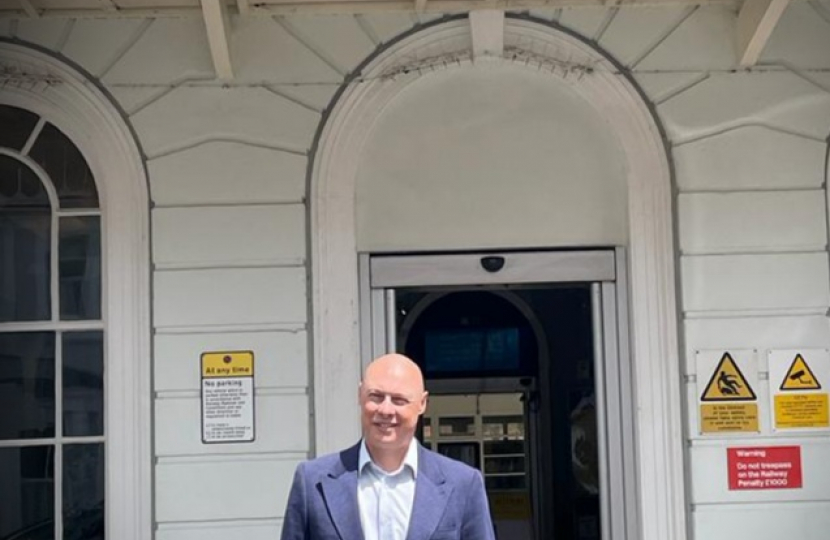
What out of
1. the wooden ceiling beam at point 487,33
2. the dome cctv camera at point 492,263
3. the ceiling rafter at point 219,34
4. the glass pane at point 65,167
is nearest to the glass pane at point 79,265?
the glass pane at point 65,167

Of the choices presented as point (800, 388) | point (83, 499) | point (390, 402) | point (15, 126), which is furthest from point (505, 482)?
point (390, 402)

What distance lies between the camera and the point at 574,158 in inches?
238

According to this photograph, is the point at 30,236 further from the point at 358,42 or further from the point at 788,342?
the point at 788,342

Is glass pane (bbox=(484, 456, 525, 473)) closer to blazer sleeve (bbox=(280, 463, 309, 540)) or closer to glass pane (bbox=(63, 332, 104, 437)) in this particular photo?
glass pane (bbox=(63, 332, 104, 437))

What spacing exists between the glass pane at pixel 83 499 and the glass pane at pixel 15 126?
1605 millimetres

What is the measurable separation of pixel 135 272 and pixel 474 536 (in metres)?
3.05

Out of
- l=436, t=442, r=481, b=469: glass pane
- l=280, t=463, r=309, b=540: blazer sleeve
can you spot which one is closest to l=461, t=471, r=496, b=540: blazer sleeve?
l=280, t=463, r=309, b=540: blazer sleeve

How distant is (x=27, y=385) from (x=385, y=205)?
81.6 inches

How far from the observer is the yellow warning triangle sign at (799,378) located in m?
5.82

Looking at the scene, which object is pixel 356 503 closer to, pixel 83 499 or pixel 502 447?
pixel 83 499

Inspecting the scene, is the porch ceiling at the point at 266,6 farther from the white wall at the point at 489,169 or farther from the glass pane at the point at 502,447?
the glass pane at the point at 502,447

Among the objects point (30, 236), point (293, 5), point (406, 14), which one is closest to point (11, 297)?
point (30, 236)

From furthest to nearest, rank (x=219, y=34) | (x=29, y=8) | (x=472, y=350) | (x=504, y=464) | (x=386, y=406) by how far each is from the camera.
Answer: (x=472, y=350) < (x=504, y=464) < (x=29, y=8) < (x=219, y=34) < (x=386, y=406)

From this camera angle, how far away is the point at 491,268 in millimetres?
5965
